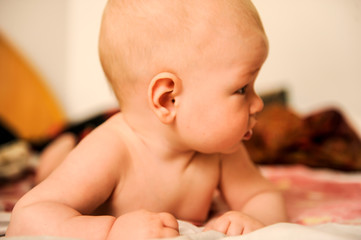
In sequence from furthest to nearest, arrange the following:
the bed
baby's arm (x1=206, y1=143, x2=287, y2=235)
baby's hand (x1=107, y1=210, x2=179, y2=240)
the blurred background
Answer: the blurred background, the bed, baby's arm (x1=206, y1=143, x2=287, y2=235), baby's hand (x1=107, y1=210, x2=179, y2=240)

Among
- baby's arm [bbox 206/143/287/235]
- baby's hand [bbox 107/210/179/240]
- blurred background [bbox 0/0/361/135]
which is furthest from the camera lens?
blurred background [bbox 0/0/361/135]

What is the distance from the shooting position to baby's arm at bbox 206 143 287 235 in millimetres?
683

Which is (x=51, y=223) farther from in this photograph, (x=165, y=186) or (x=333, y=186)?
(x=333, y=186)

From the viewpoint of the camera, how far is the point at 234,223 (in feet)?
1.78

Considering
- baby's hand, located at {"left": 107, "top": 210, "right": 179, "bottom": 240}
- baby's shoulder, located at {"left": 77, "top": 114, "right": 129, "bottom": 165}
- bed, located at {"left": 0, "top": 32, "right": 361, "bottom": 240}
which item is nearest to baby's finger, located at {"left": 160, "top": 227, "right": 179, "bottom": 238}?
baby's hand, located at {"left": 107, "top": 210, "right": 179, "bottom": 240}

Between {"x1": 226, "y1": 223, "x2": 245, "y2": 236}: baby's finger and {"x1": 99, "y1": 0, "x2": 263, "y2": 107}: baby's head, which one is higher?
{"x1": 99, "y1": 0, "x2": 263, "y2": 107}: baby's head

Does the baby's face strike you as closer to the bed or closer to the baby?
the baby

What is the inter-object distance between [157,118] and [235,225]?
23 centimetres

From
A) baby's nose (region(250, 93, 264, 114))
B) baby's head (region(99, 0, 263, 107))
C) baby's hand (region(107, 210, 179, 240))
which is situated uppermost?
baby's head (region(99, 0, 263, 107))

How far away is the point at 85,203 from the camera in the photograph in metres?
0.55

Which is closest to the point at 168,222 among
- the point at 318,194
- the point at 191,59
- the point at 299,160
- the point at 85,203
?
the point at 85,203

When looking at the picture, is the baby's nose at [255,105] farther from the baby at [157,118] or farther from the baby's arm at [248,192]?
the baby's arm at [248,192]

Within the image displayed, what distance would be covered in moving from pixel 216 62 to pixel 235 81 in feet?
0.15

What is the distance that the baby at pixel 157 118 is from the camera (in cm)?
52
